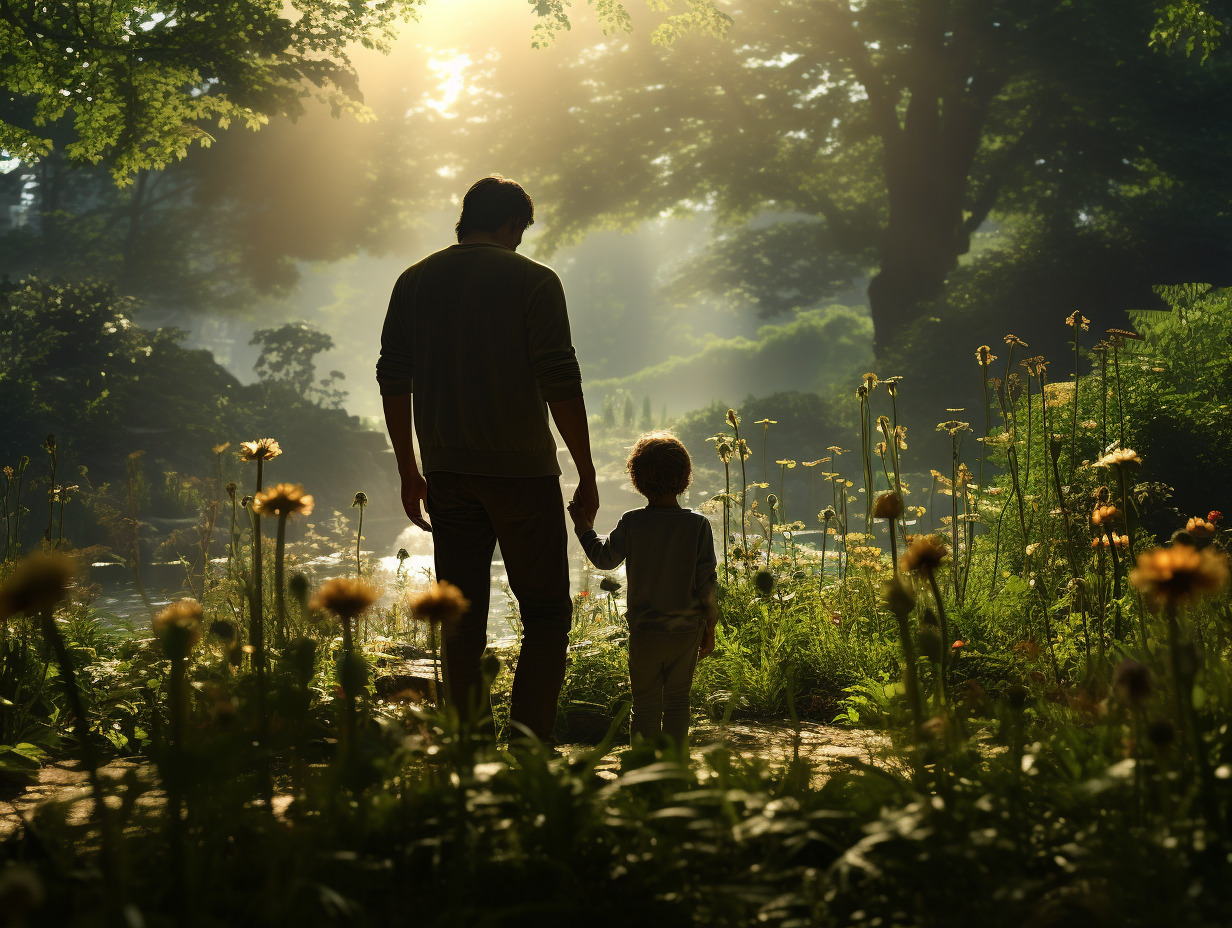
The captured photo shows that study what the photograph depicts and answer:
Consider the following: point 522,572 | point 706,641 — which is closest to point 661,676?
point 706,641

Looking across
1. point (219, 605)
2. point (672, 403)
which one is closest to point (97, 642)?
point (219, 605)

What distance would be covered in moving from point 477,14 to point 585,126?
3.13 metres

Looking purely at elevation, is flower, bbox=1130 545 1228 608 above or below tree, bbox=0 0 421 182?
below

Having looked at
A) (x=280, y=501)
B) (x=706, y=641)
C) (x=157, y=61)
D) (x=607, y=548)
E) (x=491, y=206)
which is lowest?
(x=706, y=641)

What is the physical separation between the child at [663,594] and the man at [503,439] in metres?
0.17

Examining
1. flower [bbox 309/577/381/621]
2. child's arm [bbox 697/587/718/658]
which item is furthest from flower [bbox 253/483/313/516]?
child's arm [bbox 697/587/718/658]

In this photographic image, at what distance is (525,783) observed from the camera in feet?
4.00

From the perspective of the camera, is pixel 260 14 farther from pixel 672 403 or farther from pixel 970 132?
pixel 672 403

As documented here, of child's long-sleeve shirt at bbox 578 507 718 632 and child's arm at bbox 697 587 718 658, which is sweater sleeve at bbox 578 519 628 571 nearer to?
child's long-sleeve shirt at bbox 578 507 718 632

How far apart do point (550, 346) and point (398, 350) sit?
555 mm

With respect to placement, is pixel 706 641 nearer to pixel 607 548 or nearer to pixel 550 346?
pixel 607 548

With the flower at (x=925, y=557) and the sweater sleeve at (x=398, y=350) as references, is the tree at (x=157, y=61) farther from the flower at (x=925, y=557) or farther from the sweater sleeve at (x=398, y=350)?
the flower at (x=925, y=557)

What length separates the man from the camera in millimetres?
2379

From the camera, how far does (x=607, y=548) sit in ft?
8.30
